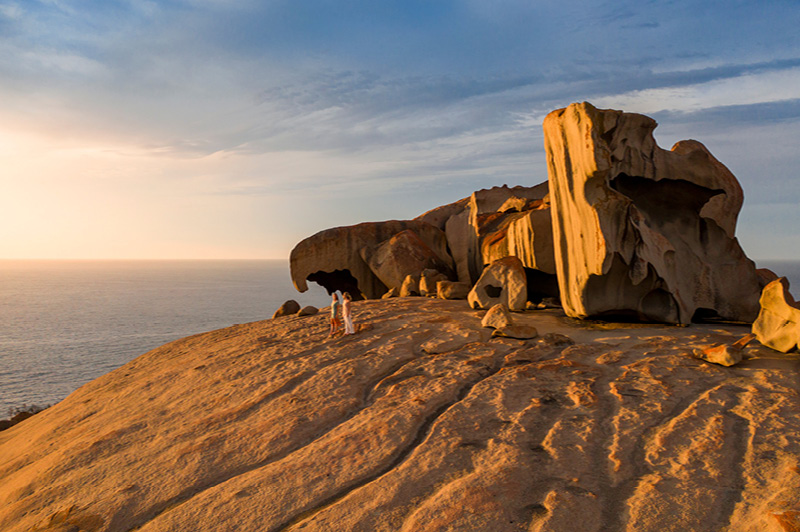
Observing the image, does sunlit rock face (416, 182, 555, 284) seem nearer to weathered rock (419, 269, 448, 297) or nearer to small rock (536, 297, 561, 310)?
small rock (536, 297, 561, 310)

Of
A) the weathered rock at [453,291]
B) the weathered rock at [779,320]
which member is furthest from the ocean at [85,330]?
the weathered rock at [779,320]

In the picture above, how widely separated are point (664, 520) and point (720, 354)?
12.9 ft

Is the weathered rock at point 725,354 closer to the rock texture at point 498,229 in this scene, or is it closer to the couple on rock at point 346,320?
the rock texture at point 498,229

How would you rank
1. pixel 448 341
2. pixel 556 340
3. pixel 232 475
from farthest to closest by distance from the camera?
pixel 448 341, pixel 556 340, pixel 232 475

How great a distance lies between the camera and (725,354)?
6.91 m

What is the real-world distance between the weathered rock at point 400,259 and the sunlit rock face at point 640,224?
6.74 metres

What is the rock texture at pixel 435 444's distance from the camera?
4.24 metres

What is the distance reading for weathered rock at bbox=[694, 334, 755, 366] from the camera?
6897mm

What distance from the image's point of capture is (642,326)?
973cm

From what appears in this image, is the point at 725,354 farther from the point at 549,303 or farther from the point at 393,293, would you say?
the point at 393,293

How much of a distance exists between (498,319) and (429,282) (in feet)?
18.8

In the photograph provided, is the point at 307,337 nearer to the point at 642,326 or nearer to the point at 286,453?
the point at 286,453

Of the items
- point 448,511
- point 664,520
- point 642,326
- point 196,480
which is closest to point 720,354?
point 642,326

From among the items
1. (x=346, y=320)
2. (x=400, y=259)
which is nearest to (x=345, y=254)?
(x=400, y=259)
